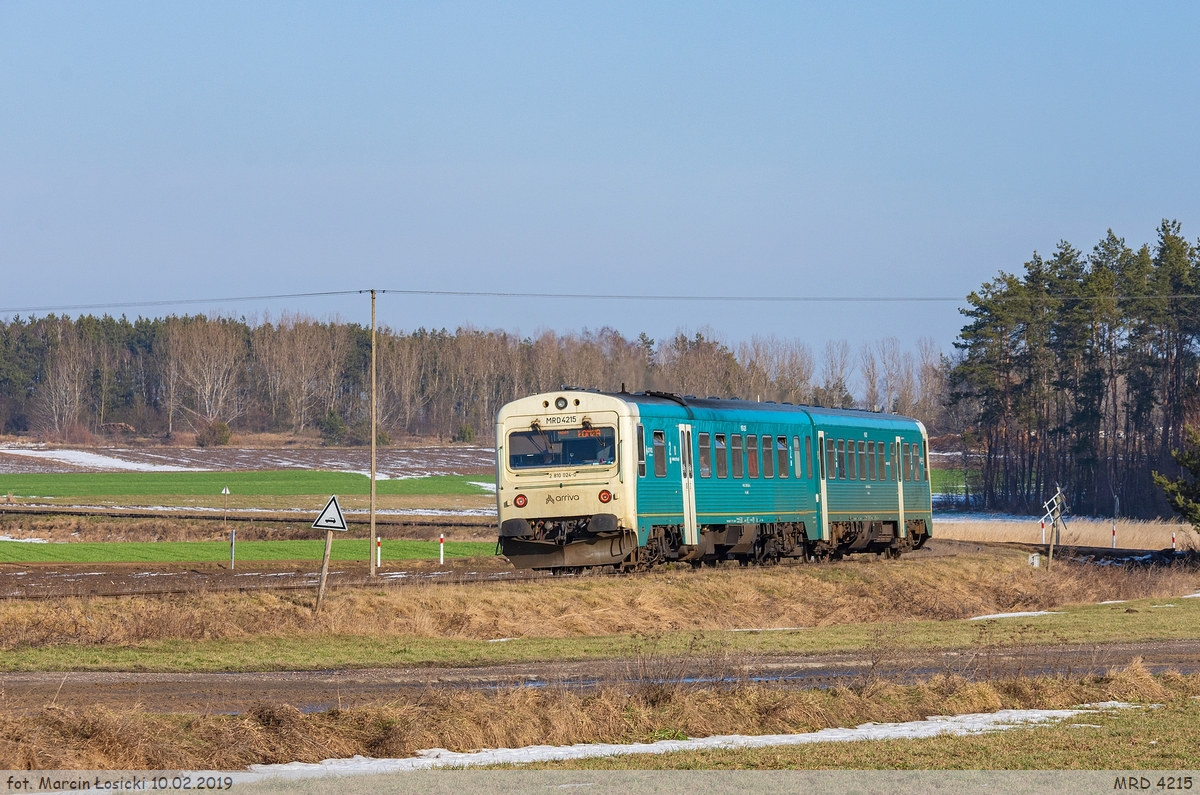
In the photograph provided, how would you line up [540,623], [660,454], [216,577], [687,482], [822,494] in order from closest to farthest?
[540,623] → [660,454] → [687,482] → [216,577] → [822,494]

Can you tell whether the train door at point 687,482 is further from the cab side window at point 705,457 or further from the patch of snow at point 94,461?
the patch of snow at point 94,461

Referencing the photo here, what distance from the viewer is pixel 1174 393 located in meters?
91.3

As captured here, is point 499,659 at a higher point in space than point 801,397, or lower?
lower

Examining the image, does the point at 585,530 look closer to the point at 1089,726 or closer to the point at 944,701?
the point at 944,701

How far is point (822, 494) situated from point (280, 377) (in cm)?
12542

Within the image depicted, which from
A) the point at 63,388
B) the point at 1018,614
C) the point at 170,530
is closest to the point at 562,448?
the point at 1018,614

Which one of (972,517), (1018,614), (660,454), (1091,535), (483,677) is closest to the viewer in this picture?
(483,677)

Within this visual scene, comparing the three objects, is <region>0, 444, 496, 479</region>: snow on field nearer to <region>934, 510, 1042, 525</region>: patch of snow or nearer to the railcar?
<region>934, 510, 1042, 525</region>: patch of snow

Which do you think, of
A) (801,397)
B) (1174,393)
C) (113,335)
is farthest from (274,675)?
(113,335)

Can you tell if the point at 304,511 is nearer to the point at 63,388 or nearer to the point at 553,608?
the point at 553,608

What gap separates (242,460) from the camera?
Answer: 11200 centimetres

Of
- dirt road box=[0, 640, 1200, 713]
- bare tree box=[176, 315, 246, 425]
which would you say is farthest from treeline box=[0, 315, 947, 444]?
dirt road box=[0, 640, 1200, 713]

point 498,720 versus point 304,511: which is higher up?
point 498,720

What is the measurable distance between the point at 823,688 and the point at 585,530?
42.6 ft
